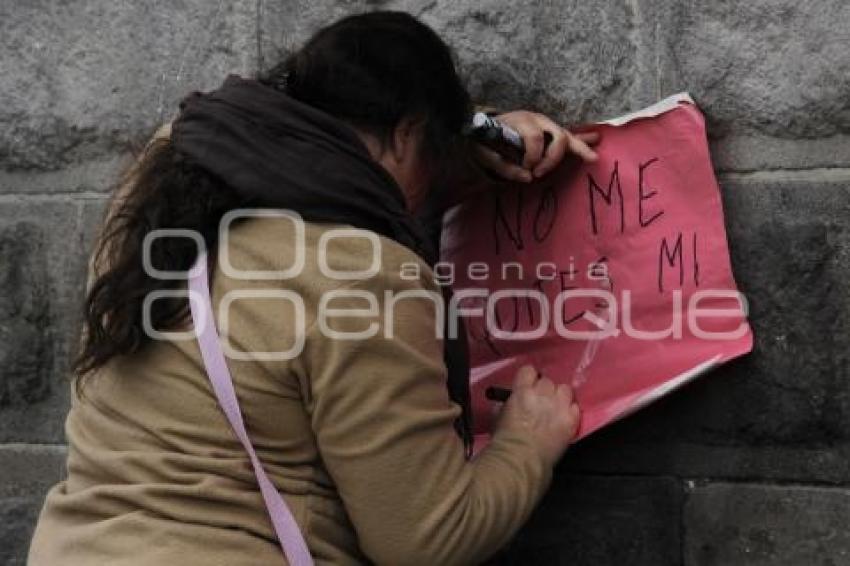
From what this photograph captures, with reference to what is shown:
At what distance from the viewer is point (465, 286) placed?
1.68m

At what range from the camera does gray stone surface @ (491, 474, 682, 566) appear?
1531 millimetres

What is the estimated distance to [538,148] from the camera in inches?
59.5

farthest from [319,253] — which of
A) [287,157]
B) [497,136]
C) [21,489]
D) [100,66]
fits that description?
[21,489]

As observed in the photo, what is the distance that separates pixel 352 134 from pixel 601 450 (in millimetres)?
584

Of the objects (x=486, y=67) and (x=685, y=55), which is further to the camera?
(x=486, y=67)

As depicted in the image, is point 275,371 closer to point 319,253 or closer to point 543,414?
point 319,253

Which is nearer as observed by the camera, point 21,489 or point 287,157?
point 287,157

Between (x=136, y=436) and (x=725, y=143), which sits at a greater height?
(x=725, y=143)

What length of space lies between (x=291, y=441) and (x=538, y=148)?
0.53 meters

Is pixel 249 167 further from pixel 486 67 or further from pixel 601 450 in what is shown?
pixel 601 450

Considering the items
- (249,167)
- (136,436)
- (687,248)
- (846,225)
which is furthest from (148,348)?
(846,225)

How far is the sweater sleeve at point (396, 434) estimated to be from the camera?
119cm

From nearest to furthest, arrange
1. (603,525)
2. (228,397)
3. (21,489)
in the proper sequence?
(228,397), (603,525), (21,489)

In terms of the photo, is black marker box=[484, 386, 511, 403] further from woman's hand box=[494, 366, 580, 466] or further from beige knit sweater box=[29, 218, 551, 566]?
beige knit sweater box=[29, 218, 551, 566]
